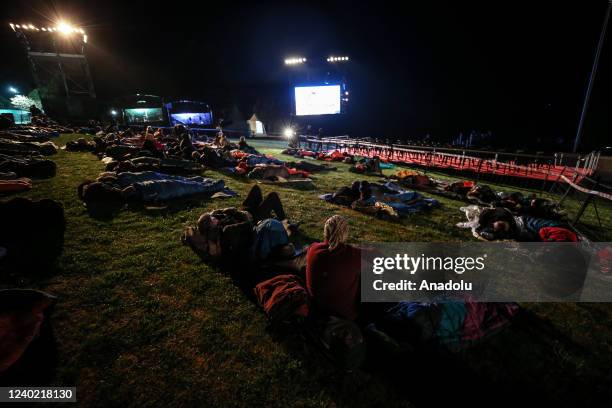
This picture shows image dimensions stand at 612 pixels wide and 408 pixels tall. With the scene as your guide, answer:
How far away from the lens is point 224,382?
8.10 ft

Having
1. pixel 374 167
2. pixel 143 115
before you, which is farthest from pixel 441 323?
pixel 143 115

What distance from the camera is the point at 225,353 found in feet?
A: 9.06

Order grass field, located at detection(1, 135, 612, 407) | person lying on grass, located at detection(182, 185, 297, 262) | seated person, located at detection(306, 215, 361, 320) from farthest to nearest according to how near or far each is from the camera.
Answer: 1. person lying on grass, located at detection(182, 185, 297, 262)
2. seated person, located at detection(306, 215, 361, 320)
3. grass field, located at detection(1, 135, 612, 407)

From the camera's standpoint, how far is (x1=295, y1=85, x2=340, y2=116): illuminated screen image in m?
30.3

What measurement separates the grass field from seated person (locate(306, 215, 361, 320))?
552mm

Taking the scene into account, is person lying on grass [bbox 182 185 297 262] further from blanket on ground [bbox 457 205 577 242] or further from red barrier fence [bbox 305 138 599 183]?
red barrier fence [bbox 305 138 599 183]

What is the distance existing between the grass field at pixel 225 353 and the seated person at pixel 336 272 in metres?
0.55

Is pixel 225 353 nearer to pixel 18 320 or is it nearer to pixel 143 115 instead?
pixel 18 320

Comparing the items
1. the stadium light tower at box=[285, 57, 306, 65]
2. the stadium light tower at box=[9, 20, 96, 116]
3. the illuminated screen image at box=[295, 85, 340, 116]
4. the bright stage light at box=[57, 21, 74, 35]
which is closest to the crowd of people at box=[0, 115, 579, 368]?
the illuminated screen image at box=[295, 85, 340, 116]

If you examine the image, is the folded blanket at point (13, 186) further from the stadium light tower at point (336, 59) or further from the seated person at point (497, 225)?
the stadium light tower at point (336, 59)

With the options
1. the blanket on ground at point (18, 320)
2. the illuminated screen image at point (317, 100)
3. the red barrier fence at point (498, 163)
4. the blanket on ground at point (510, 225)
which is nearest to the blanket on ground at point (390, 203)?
the blanket on ground at point (510, 225)

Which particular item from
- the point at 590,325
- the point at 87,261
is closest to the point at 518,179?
the point at 590,325

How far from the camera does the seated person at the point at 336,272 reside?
283 centimetres

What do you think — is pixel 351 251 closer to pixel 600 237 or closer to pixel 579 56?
pixel 600 237
